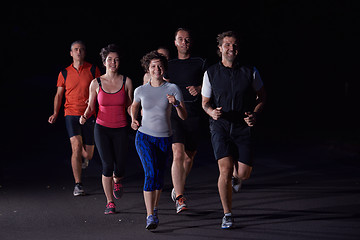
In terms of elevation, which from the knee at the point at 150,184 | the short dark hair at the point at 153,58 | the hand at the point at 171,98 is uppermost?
the short dark hair at the point at 153,58

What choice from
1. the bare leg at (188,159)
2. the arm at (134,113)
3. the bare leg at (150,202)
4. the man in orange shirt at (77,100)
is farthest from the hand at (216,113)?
the man in orange shirt at (77,100)

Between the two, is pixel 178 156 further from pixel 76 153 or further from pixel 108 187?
pixel 76 153

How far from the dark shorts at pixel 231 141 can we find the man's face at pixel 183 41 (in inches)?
60.8

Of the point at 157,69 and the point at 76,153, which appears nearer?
the point at 157,69

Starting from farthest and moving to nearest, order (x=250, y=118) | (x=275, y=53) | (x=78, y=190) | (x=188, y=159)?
(x=275, y=53) → (x=78, y=190) → (x=188, y=159) → (x=250, y=118)

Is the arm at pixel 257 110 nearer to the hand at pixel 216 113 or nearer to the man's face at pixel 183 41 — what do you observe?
the hand at pixel 216 113

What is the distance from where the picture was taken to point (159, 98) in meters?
7.37

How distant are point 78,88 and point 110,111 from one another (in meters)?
1.74

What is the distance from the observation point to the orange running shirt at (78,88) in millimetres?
9789

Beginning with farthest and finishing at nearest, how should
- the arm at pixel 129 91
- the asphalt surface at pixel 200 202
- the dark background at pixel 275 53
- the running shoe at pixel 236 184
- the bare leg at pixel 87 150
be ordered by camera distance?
the dark background at pixel 275 53
the bare leg at pixel 87 150
the running shoe at pixel 236 184
the arm at pixel 129 91
the asphalt surface at pixel 200 202

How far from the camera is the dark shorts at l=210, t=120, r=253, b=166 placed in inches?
295

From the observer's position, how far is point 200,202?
29.6ft

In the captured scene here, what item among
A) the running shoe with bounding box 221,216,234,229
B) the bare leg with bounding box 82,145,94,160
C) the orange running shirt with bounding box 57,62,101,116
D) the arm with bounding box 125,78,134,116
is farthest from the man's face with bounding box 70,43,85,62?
the running shoe with bounding box 221,216,234,229

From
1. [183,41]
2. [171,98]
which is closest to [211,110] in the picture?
[171,98]
